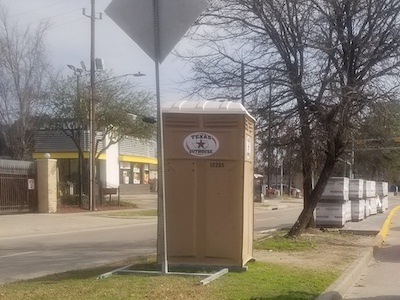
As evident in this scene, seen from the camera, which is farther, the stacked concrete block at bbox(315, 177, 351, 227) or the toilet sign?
the stacked concrete block at bbox(315, 177, 351, 227)

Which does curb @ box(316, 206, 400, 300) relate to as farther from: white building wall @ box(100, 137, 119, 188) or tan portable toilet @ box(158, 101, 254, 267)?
white building wall @ box(100, 137, 119, 188)

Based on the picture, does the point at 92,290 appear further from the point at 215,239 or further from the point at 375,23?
the point at 375,23

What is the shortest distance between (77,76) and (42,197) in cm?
768

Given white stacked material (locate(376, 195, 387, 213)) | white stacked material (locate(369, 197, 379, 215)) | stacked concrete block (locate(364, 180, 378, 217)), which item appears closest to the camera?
stacked concrete block (locate(364, 180, 378, 217))

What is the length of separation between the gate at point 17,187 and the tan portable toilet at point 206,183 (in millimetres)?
20508

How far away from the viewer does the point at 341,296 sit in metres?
9.41

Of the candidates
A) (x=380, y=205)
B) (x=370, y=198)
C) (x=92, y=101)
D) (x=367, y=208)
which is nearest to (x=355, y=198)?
(x=367, y=208)

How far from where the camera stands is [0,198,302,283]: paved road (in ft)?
41.8

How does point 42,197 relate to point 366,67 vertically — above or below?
below

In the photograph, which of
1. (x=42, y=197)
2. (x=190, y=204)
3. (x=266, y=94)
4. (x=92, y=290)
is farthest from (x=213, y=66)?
(x=42, y=197)

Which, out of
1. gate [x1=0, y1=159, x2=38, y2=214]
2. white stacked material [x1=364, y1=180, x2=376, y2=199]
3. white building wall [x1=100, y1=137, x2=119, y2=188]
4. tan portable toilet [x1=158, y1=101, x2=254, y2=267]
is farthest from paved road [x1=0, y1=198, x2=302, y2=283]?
white building wall [x1=100, y1=137, x2=119, y2=188]

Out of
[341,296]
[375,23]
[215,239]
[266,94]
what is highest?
[375,23]

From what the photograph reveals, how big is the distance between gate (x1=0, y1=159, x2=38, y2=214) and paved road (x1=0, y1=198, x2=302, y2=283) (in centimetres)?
116

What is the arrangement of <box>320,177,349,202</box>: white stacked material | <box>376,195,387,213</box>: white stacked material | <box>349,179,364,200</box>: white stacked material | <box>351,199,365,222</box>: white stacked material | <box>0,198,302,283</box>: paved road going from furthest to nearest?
<box>376,195,387,213</box>: white stacked material, <box>351,199,365,222</box>: white stacked material, <box>349,179,364,200</box>: white stacked material, <box>320,177,349,202</box>: white stacked material, <box>0,198,302,283</box>: paved road
